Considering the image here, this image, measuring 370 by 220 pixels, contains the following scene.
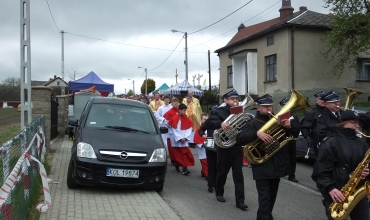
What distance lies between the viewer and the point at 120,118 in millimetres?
9133

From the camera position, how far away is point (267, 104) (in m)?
5.93

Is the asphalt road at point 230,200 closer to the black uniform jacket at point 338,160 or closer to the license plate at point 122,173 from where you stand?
the license plate at point 122,173

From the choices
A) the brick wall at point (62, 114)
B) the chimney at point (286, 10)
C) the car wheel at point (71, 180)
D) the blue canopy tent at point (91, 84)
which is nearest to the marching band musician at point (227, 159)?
the car wheel at point (71, 180)

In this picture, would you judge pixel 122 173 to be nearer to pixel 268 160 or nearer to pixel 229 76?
pixel 268 160

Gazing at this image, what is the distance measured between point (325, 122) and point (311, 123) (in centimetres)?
85

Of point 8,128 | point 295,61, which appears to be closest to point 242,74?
point 295,61

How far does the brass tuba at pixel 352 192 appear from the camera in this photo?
4.49 meters

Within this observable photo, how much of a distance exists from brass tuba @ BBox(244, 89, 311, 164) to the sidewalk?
5.05ft

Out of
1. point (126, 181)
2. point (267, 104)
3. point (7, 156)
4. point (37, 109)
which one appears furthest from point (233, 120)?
point (37, 109)

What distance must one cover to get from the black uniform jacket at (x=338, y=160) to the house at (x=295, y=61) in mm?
24538

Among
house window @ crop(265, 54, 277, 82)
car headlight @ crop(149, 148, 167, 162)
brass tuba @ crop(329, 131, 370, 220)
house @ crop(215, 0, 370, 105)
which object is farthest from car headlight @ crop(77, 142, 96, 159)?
house window @ crop(265, 54, 277, 82)

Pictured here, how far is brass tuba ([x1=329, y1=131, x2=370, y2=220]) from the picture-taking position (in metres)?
4.49

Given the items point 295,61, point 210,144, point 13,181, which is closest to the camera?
point 13,181

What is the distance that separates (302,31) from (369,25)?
604cm
